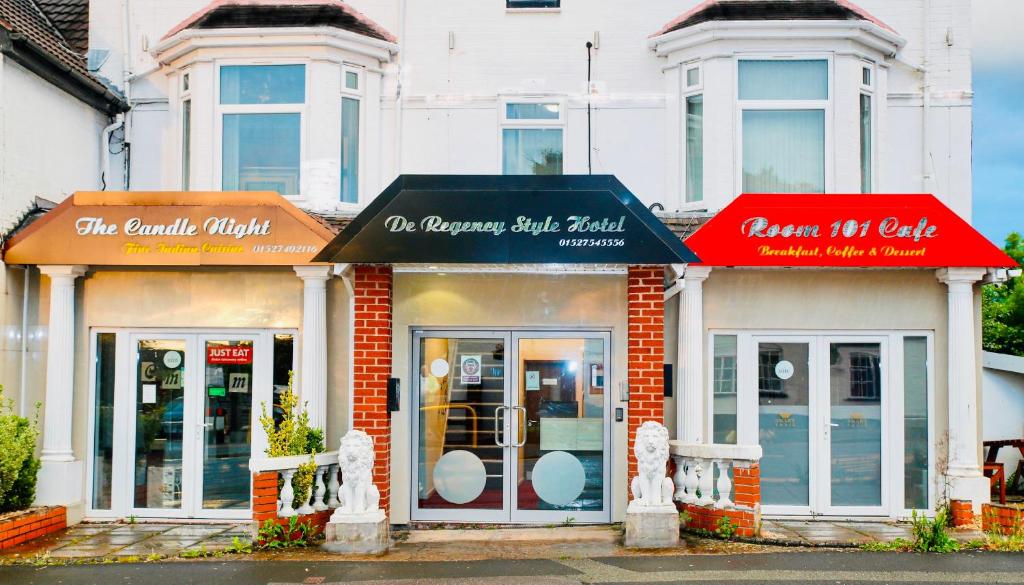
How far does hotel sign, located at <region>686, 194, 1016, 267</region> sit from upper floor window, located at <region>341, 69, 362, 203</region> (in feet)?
14.3

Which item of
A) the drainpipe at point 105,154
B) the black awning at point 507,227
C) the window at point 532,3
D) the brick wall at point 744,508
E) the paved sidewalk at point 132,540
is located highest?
the window at point 532,3

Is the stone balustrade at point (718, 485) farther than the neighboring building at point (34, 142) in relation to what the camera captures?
No

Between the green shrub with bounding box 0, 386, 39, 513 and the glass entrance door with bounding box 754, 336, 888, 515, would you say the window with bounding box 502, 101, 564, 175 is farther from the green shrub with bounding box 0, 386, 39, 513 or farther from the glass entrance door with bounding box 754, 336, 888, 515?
the green shrub with bounding box 0, 386, 39, 513

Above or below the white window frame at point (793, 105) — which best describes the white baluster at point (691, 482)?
below

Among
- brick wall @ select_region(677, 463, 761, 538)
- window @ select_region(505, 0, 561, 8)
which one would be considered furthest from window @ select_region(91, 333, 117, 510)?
brick wall @ select_region(677, 463, 761, 538)

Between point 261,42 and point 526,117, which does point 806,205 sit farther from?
point 261,42

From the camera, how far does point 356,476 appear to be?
887 cm

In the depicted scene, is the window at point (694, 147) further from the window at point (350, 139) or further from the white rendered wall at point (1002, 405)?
the white rendered wall at point (1002, 405)

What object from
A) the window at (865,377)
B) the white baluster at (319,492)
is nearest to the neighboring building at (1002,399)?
the window at (865,377)

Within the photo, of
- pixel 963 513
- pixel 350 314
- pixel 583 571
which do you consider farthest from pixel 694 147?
pixel 583 571

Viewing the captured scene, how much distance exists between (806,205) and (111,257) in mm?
7713

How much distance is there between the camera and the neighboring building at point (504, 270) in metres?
10.1

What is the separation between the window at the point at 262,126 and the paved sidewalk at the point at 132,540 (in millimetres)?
4194

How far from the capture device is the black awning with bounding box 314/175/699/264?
8.71 metres
